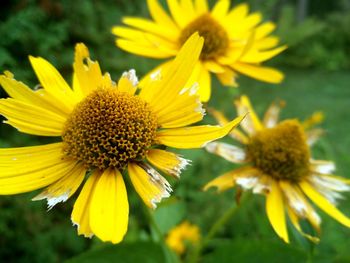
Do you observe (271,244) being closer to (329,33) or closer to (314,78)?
(314,78)

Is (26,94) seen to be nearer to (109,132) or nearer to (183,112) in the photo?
(109,132)

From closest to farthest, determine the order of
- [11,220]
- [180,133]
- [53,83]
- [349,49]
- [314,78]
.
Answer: [180,133] < [53,83] < [11,220] < [314,78] < [349,49]

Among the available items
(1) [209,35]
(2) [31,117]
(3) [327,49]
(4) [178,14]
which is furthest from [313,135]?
(3) [327,49]

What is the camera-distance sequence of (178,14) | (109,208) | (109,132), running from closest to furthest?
(109,208), (109,132), (178,14)

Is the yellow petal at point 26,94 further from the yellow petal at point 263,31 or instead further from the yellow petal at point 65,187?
the yellow petal at point 263,31

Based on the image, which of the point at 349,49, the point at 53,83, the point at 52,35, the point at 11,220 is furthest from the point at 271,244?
the point at 349,49

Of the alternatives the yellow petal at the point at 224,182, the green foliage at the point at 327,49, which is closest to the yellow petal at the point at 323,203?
the yellow petal at the point at 224,182

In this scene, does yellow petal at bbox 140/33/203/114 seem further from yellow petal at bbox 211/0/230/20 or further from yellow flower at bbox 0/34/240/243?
yellow petal at bbox 211/0/230/20
